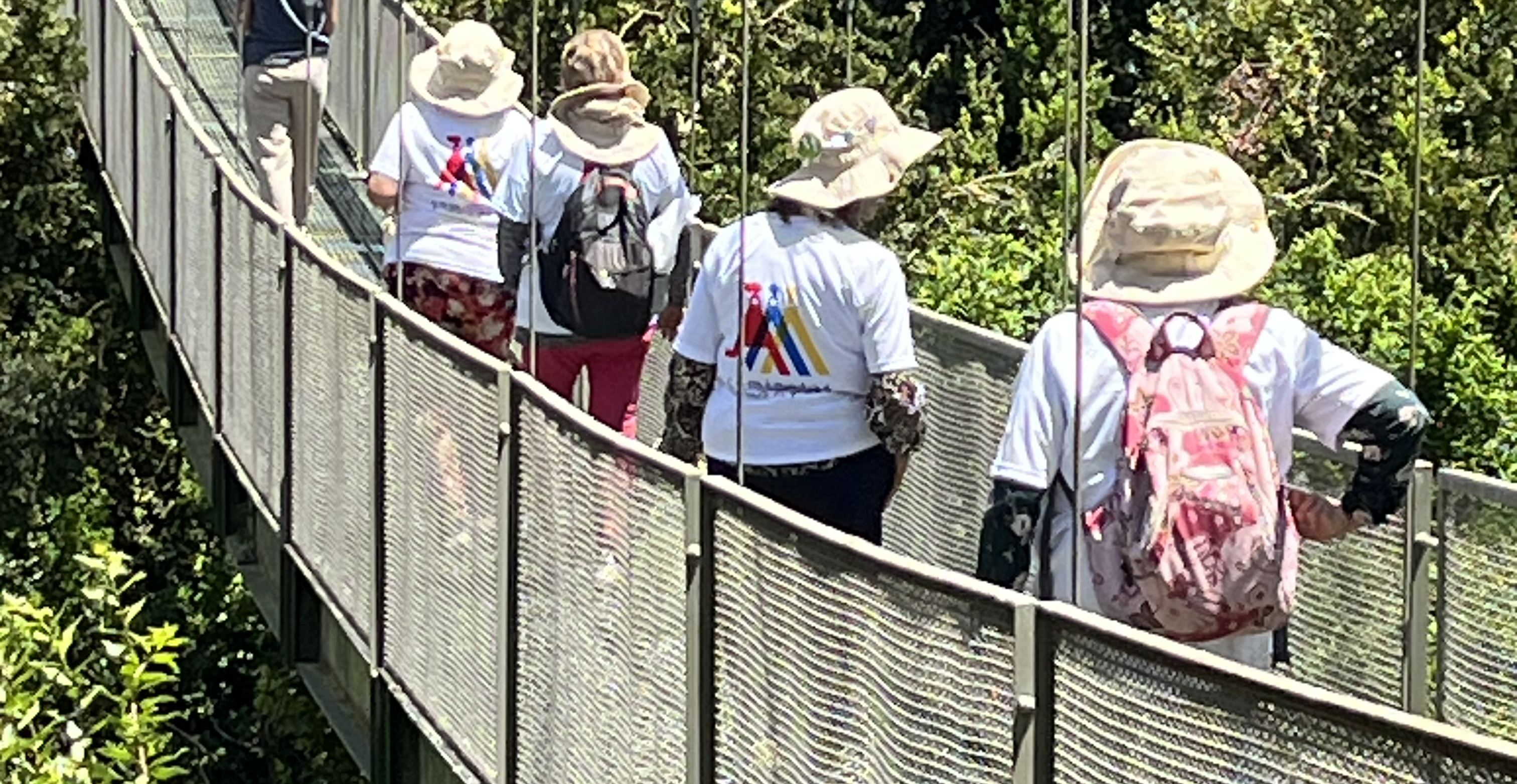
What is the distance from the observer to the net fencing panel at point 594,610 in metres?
5.33

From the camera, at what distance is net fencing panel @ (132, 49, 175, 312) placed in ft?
40.2

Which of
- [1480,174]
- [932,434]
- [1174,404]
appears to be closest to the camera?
[1174,404]

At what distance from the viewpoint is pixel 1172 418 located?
14.4 ft

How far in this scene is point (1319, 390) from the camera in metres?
4.56

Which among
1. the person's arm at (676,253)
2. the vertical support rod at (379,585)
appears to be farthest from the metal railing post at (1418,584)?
the vertical support rod at (379,585)

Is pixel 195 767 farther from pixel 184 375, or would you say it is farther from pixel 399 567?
pixel 399 567

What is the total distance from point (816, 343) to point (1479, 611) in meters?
1.09

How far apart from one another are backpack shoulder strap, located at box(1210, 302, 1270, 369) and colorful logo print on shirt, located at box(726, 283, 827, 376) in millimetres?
1450

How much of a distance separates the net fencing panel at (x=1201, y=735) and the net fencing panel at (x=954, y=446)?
3141mm

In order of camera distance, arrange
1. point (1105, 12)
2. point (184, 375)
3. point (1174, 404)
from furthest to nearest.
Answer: point (1105, 12) → point (184, 375) → point (1174, 404)

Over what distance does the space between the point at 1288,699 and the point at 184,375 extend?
9068 millimetres

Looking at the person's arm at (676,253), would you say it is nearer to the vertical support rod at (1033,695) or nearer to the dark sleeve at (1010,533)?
the dark sleeve at (1010,533)

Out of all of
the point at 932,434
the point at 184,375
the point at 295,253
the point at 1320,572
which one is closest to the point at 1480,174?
the point at 184,375

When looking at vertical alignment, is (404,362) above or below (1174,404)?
below
